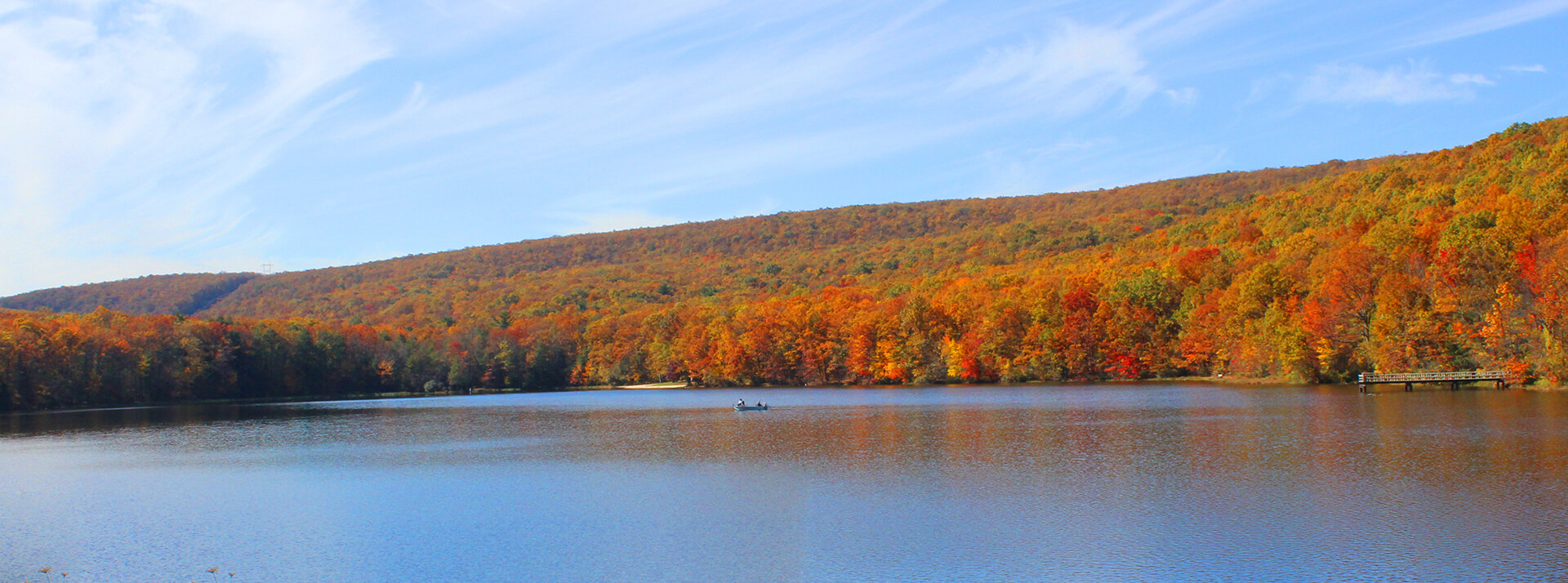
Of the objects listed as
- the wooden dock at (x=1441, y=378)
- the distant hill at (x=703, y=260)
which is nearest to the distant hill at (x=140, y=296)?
the distant hill at (x=703, y=260)

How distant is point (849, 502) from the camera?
23.1 meters

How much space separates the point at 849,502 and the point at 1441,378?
150ft

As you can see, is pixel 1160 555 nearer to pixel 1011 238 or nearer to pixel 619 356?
pixel 619 356

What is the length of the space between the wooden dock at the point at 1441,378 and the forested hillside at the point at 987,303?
1072mm

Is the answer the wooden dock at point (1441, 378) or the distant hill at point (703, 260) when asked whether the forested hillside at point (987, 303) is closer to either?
the distant hill at point (703, 260)

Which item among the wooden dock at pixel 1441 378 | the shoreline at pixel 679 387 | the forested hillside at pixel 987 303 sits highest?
the forested hillside at pixel 987 303

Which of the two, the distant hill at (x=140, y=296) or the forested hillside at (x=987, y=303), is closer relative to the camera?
the forested hillside at (x=987, y=303)

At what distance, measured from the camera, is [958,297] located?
10375 cm

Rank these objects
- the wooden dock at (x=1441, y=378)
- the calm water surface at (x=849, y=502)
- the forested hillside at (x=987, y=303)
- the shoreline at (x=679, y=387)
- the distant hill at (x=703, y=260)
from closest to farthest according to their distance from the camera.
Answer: the calm water surface at (x=849, y=502) < the wooden dock at (x=1441, y=378) < the forested hillside at (x=987, y=303) < the shoreline at (x=679, y=387) < the distant hill at (x=703, y=260)

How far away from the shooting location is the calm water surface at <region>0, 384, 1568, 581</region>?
17281 mm

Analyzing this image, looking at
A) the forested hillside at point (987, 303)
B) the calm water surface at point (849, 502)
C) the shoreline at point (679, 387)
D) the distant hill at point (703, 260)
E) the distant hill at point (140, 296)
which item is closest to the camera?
the calm water surface at point (849, 502)

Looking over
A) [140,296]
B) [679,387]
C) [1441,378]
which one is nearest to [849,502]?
[1441,378]

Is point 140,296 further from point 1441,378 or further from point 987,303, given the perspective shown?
point 1441,378

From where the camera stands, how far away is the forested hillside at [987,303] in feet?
192
